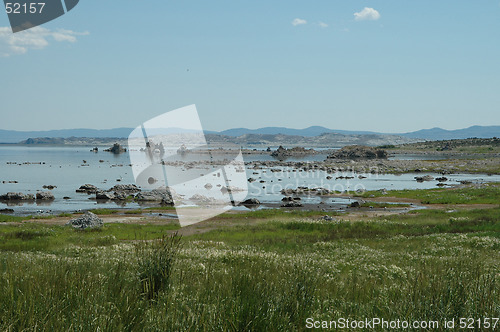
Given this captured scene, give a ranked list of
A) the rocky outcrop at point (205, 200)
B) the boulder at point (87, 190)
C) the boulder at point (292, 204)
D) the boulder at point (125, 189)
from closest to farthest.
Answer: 1. the boulder at point (292, 204)
2. the rocky outcrop at point (205, 200)
3. the boulder at point (87, 190)
4. the boulder at point (125, 189)

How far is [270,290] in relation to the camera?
7.06m

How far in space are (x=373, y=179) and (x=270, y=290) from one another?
9036cm

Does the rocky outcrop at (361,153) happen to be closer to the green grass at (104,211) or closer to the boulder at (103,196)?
the boulder at (103,196)

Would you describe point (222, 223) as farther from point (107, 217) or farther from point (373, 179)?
point (373, 179)

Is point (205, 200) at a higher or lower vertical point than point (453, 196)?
higher

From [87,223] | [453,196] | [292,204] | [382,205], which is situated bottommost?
[382,205]

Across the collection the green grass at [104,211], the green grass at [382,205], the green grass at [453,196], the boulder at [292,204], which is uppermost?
the green grass at [104,211]

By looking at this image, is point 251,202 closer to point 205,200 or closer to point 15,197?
point 205,200

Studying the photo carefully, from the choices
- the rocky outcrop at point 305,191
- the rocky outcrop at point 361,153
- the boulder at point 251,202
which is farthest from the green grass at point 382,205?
the rocky outcrop at point 361,153

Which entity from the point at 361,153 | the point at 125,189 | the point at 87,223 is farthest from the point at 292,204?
the point at 361,153

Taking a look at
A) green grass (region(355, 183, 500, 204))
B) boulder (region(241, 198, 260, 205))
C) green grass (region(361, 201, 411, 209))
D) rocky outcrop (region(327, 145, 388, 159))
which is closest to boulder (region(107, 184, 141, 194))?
boulder (region(241, 198, 260, 205))

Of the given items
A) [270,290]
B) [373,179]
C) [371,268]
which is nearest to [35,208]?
[371,268]

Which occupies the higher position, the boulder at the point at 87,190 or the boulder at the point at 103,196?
the boulder at the point at 87,190

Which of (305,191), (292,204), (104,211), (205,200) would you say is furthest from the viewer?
(305,191)
